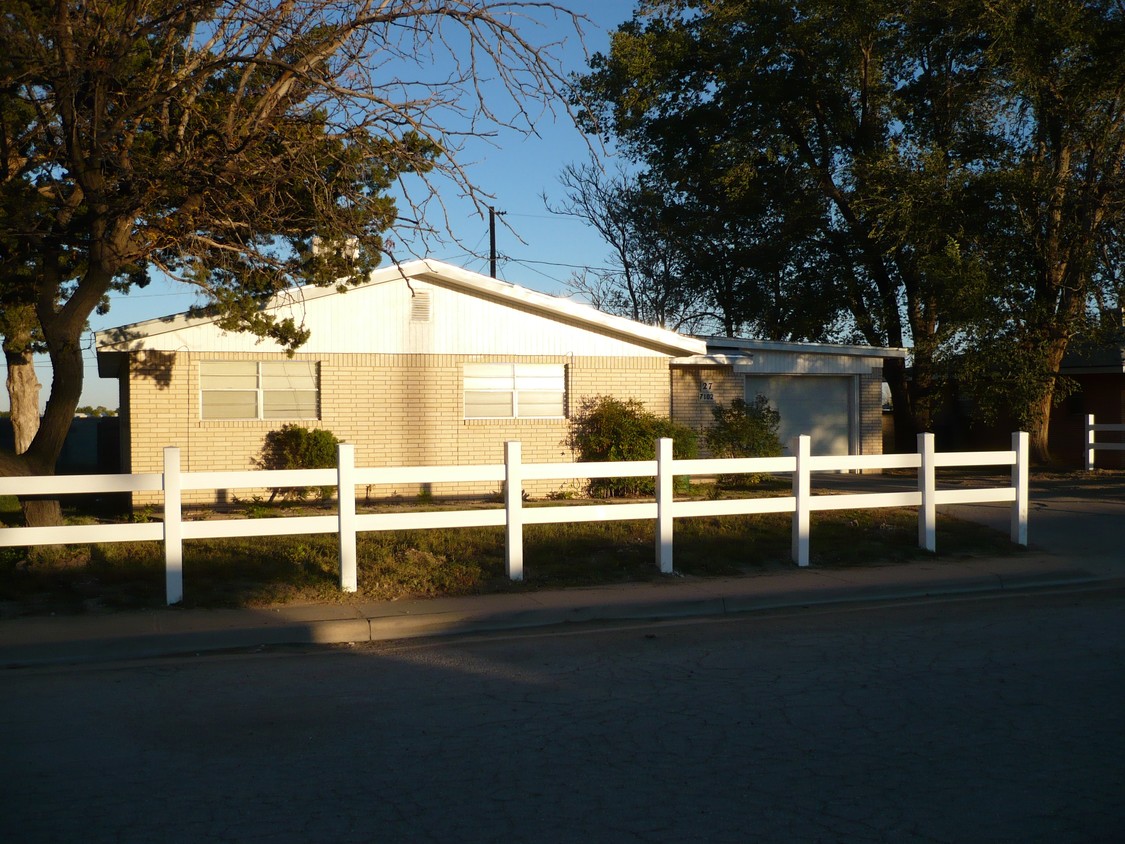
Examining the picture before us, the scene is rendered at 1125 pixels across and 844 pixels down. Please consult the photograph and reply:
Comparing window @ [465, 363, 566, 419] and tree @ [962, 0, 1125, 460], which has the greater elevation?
tree @ [962, 0, 1125, 460]

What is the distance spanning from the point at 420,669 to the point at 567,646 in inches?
53.7

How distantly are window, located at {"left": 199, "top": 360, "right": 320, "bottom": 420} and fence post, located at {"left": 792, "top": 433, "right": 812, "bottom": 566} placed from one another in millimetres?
9746

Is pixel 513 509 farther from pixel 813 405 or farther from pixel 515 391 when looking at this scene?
pixel 813 405

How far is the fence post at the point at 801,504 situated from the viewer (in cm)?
1194

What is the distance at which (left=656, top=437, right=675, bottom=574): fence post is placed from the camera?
11406 mm

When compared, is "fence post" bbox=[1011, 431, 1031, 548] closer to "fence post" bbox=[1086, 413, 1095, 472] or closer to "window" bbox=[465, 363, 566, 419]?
"window" bbox=[465, 363, 566, 419]

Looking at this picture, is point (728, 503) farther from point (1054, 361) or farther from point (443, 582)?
point (1054, 361)

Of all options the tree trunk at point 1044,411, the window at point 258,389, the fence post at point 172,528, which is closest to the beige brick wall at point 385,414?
the window at point 258,389

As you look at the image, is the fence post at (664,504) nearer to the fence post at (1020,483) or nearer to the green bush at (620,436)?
the fence post at (1020,483)

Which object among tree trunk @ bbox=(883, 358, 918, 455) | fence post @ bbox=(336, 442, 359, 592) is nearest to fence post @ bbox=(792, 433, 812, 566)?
fence post @ bbox=(336, 442, 359, 592)

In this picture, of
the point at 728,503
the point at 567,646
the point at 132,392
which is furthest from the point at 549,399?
the point at 567,646

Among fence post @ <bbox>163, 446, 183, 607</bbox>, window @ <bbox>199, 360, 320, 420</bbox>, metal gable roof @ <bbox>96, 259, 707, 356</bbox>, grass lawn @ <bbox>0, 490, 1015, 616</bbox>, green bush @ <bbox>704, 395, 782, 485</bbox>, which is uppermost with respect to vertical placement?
metal gable roof @ <bbox>96, 259, 707, 356</bbox>

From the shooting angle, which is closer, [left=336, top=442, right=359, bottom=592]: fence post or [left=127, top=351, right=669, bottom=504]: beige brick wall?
[left=336, top=442, right=359, bottom=592]: fence post

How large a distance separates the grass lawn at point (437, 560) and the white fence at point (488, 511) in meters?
0.33
